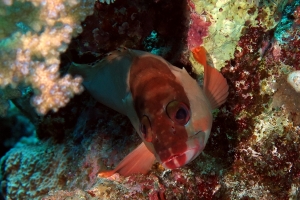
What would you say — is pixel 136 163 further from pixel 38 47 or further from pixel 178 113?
pixel 38 47

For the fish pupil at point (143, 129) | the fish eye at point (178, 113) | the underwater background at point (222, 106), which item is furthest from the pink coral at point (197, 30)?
the fish pupil at point (143, 129)

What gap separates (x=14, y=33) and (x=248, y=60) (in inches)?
87.8

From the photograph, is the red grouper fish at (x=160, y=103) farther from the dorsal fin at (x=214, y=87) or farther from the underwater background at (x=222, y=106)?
the underwater background at (x=222, y=106)

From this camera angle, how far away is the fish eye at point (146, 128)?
212 centimetres

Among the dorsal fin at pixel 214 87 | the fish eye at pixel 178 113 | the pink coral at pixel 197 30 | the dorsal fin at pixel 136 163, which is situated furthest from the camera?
the pink coral at pixel 197 30

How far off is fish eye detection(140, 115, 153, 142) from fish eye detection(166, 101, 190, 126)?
18cm

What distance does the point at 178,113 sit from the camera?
2.08 metres

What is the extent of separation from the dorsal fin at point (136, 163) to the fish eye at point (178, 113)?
49 centimetres

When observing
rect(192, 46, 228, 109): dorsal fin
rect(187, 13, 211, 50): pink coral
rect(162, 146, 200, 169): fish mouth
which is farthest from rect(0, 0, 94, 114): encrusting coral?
rect(187, 13, 211, 50): pink coral

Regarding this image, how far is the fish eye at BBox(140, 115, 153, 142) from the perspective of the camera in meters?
2.12

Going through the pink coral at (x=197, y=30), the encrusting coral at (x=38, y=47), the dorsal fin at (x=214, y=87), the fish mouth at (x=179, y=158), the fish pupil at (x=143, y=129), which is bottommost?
the fish mouth at (x=179, y=158)

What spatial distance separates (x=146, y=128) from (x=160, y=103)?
218 mm

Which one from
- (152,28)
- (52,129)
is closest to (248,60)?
(152,28)

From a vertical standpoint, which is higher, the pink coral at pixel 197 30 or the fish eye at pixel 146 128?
the pink coral at pixel 197 30
